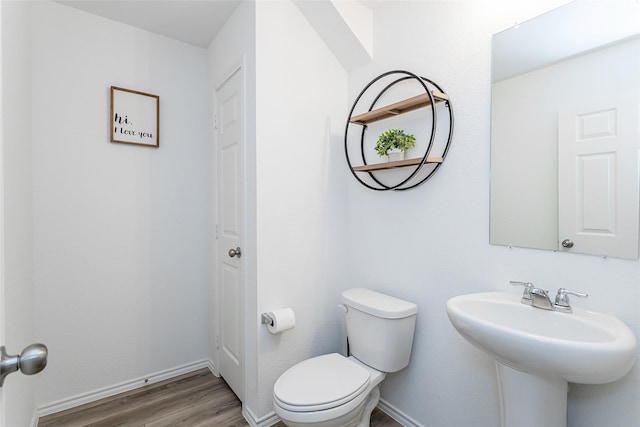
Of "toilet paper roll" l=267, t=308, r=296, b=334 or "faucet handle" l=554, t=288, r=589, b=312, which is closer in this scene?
"faucet handle" l=554, t=288, r=589, b=312

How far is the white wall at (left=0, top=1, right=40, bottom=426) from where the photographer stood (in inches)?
38.5

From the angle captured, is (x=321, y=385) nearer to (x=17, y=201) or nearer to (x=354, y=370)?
(x=354, y=370)

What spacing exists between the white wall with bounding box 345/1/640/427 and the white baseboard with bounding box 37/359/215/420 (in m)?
1.39

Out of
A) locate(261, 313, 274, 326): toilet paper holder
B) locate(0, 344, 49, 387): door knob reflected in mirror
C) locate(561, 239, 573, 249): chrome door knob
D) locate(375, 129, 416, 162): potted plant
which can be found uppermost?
locate(375, 129, 416, 162): potted plant

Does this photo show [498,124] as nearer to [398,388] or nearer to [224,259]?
[398,388]

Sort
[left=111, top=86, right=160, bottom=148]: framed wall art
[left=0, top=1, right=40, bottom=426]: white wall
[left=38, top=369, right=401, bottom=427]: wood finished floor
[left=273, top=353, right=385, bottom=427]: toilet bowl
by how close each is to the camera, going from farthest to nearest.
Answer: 1. [left=111, top=86, right=160, bottom=148]: framed wall art
2. [left=38, top=369, right=401, bottom=427]: wood finished floor
3. [left=273, top=353, right=385, bottom=427]: toilet bowl
4. [left=0, top=1, right=40, bottom=426]: white wall

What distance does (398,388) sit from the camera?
1729 millimetres

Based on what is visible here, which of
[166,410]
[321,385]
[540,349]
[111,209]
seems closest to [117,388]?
[166,410]

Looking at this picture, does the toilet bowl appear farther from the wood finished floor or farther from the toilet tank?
the wood finished floor

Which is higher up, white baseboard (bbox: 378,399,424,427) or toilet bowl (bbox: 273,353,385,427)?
toilet bowl (bbox: 273,353,385,427)

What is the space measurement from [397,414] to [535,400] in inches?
34.8

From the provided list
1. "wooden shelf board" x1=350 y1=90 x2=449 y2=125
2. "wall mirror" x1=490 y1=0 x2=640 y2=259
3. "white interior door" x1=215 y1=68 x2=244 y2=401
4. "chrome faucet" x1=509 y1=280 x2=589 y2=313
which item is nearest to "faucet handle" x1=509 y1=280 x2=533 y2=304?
"chrome faucet" x1=509 y1=280 x2=589 y2=313

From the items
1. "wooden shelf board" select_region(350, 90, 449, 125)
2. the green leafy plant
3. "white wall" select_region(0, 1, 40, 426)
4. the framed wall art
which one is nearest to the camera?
"white wall" select_region(0, 1, 40, 426)

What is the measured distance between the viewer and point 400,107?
156 centimetres
